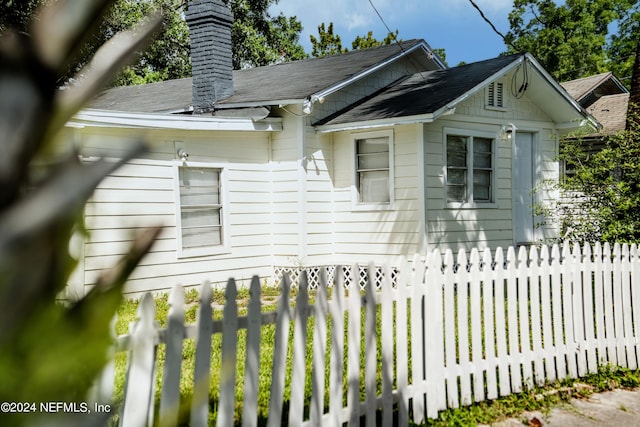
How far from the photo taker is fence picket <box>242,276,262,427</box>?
3.14 metres

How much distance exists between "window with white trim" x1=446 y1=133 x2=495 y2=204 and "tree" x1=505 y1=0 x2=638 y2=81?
96.9ft

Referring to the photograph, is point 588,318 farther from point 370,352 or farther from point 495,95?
point 495,95

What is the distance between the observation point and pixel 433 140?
1091cm

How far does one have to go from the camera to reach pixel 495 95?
12.1 m

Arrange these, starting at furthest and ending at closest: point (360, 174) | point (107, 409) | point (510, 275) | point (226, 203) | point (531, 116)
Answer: point (531, 116), point (360, 174), point (226, 203), point (510, 275), point (107, 409)

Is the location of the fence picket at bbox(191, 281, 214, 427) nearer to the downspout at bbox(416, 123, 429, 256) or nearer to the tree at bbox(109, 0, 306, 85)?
the downspout at bbox(416, 123, 429, 256)

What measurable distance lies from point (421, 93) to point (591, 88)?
14.7 m

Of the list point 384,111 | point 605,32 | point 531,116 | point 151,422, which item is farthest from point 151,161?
point 605,32

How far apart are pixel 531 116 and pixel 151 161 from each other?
8436 mm

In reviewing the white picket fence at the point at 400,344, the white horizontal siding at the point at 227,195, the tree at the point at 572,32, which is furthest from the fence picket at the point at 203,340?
the tree at the point at 572,32

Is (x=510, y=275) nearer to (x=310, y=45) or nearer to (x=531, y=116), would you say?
(x=531, y=116)

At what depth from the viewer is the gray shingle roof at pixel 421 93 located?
34.4 feet

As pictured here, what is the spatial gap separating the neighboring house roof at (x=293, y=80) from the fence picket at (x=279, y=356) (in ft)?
24.8

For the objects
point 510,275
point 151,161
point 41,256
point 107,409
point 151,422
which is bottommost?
point 151,422
